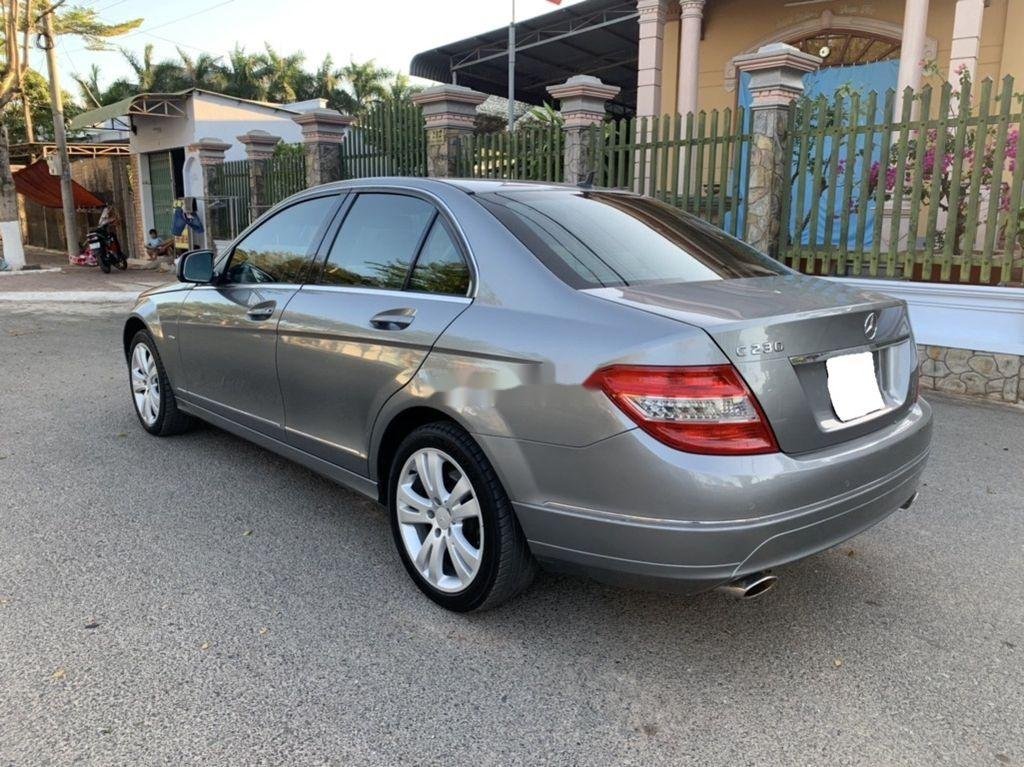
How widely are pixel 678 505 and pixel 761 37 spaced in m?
13.7

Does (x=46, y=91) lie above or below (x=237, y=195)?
above

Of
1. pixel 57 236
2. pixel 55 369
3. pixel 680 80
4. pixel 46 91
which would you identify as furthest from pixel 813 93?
pixel 46 91

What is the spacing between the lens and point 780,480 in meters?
2.42

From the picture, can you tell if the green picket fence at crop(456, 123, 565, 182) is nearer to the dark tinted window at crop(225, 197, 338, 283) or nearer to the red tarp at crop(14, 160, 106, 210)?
the dark tinted window at crop(225, 197, 338, 283)

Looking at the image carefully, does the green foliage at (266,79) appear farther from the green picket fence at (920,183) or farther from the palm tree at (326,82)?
the green picket fence at (920,183)

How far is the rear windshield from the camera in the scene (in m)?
2.96

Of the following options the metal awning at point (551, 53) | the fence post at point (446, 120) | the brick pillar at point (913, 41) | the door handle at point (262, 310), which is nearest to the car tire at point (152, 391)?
the door handle at point (262, 310)

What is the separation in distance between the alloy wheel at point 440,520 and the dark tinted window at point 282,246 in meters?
1.28

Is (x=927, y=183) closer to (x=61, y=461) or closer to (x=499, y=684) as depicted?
(x=499, y=684)

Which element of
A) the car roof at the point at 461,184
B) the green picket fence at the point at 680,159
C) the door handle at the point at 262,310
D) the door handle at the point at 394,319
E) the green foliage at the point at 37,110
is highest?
the green foliage at the point at 37,110

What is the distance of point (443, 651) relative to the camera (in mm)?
2842

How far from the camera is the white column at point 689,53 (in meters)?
13.3

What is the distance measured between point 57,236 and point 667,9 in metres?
22.3

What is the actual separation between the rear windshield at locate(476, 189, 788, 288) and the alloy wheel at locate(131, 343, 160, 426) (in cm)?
296
